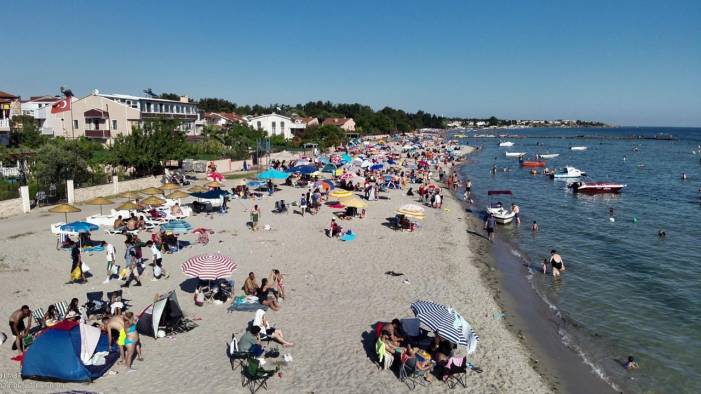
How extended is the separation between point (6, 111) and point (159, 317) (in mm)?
55414

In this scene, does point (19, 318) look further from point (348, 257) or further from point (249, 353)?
point (348, 257)

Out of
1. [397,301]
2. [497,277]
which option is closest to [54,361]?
[397,301]

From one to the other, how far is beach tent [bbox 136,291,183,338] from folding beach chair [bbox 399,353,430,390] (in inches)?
220

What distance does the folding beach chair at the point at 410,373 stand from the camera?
976 cm

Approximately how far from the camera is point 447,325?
10156 mm

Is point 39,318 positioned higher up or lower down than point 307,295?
higher up

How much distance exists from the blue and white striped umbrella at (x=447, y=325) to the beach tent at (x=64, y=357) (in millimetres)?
6783

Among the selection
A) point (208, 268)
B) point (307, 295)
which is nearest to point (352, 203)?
point (307, 295)

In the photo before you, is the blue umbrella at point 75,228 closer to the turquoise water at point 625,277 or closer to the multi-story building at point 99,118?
the turquoise water at point 625,277

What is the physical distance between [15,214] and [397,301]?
2051cm

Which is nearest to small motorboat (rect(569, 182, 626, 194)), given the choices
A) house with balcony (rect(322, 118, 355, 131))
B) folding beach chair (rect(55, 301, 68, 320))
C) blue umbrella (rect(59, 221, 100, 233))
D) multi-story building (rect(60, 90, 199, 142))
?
blue umbrella (rect(59, 221, 100, 233))

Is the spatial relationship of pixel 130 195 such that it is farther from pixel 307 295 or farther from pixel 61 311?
pixel 307 295

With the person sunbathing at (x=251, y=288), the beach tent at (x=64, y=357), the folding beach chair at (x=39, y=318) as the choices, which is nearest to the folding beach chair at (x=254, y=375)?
the beach tent at (x=64, y=357)

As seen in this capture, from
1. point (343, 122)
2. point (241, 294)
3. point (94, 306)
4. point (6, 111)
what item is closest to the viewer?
point (94, 306)
